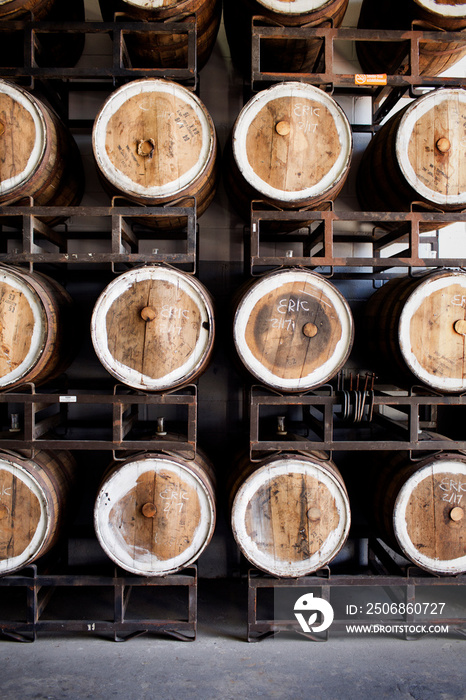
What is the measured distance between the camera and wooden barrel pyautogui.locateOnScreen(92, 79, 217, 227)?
8.76 ft

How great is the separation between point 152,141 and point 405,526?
10.5 ft

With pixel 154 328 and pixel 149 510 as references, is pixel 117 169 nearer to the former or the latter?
pixel 154 328

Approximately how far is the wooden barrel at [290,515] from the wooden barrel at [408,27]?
3292 mm

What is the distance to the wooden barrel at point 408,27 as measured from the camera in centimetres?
286

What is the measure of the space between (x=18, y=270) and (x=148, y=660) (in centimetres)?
290

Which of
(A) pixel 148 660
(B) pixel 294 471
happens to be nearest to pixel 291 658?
(A) pixel 148 660

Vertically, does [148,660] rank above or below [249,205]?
below

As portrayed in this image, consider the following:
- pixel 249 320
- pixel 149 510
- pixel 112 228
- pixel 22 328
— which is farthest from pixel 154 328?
pixel 149 510

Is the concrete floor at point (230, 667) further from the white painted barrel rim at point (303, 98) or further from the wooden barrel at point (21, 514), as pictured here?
the white painted barrel rim at point (303, 98)

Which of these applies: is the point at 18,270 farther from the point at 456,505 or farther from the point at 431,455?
the point at 456,505

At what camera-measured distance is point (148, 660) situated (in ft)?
9.18

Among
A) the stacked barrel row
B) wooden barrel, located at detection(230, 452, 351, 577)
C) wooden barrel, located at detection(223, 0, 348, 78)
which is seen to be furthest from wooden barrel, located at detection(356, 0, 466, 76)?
wooden barrel, located at detection(230, 452, 351, 577)

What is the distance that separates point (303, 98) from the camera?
2.74 m

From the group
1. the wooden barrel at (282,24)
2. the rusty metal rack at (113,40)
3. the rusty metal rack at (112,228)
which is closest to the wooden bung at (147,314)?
the rusty metal rack at (112,228)
